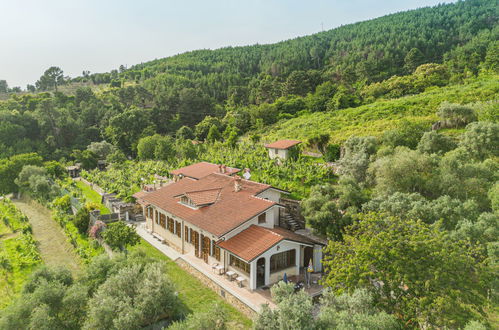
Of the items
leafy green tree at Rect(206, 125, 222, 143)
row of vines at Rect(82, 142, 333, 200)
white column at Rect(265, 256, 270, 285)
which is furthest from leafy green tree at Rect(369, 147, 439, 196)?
leafy green tree at Rect(206, 125, 222, 143)

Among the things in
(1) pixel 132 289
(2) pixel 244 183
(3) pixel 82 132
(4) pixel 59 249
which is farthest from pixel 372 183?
(3) pixel 82 132

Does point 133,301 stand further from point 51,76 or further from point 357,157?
point 51,76

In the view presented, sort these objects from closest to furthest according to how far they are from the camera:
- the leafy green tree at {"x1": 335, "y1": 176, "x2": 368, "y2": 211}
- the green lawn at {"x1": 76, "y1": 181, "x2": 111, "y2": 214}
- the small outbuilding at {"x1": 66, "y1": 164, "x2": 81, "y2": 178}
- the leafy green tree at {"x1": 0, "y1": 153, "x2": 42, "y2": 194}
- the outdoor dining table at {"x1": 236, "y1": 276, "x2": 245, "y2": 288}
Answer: the outdoor dining table at {"x1": 236, "y1": 276, "x2": 245, "y2": 288}, the leafy green tree at {"x1": 335, "y1": 176, "x2": 368, "y2": 211}, the green lawn at {"x1": 76, "y1": 181, "x2": 111, "y2": 214}, the leafy green tree at {"x1": 0, "y1": 153, "x2": 42, "y2": 194}, the small outbuilding at {"x1": 66, "y1": 164, "x2": 81, "y2": 178}

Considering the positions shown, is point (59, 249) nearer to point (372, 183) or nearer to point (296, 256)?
point (296, 256)

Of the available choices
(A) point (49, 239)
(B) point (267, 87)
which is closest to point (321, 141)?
(A) point (49, 239)

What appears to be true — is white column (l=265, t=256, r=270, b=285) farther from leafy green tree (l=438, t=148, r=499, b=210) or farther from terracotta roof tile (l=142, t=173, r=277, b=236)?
leafy green tree (l=438, t=148, r=499, b=210)

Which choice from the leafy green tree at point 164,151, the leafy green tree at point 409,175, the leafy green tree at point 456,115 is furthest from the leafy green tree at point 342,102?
the leafy green tree at point 409,175
